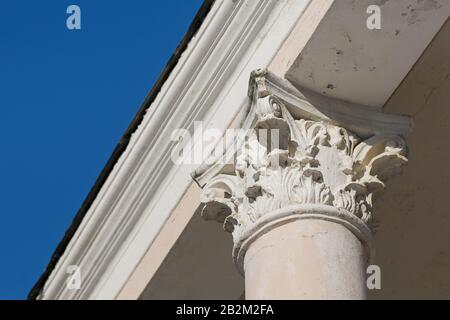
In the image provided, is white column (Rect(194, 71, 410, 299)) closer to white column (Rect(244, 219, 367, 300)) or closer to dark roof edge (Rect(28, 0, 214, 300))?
white column (Rect(244, 219, 367, 300))

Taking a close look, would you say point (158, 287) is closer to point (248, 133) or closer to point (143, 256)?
point (143, 256)

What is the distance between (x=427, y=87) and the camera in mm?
17609

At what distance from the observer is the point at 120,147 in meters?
18.2

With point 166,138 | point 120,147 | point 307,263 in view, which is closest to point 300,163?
point 307,263

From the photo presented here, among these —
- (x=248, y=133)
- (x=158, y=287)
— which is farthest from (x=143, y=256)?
(x=248, y=133)

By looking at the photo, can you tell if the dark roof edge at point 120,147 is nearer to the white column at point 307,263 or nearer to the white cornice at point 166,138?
the white cornice at point 166,138

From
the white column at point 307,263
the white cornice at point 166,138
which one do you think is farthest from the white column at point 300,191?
the white cornice at point 166,138

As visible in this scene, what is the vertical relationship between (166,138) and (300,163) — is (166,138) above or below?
above

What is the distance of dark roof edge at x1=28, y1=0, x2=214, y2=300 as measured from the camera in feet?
57.2

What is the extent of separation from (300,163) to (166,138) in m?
2.40

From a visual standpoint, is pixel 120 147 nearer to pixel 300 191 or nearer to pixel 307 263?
pixel 300 191

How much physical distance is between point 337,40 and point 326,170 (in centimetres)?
111

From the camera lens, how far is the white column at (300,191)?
15.0 metres
